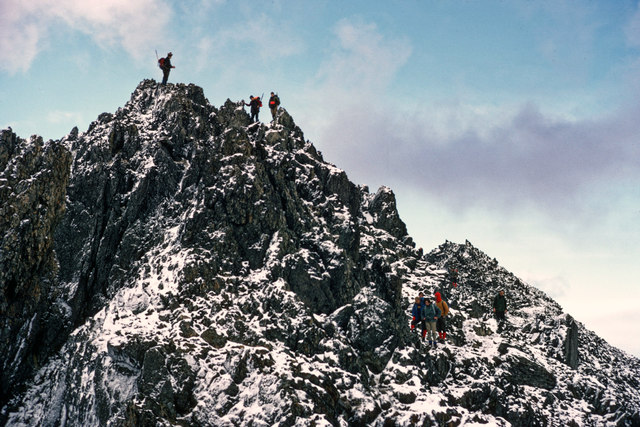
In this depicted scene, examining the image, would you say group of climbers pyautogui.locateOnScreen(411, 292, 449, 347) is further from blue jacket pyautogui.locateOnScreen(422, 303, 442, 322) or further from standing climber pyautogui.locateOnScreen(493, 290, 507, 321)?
standing climber pyautogui.locateOnScreen(493, 290, 507, 321)

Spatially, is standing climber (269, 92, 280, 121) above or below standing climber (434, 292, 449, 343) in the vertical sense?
above

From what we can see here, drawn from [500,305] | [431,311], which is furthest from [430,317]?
[500,305]

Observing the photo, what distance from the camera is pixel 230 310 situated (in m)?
31.9

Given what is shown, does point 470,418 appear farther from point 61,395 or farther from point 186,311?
point 61,395

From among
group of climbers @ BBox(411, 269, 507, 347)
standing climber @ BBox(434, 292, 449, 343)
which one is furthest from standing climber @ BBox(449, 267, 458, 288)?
standing climber @ BBox(434, 292, 449, 343)

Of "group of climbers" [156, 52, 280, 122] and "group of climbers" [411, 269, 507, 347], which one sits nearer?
"group of climbers" [411, 269, 507, 347]

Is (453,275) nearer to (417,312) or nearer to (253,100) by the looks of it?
(417,312)

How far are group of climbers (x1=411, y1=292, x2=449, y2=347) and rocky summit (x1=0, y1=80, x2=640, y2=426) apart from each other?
2.71 feet

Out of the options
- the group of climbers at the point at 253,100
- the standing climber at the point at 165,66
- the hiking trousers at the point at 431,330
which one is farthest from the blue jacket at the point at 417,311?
the standing climber at the point at 165,66

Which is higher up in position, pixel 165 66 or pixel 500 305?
pixel 165 66

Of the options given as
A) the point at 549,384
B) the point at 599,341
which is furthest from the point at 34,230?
the point at 599,341

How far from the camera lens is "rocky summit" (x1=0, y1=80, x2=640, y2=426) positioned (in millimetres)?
28453

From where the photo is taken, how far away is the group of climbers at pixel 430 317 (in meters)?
33.2

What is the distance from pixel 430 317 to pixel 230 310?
41.9ft
